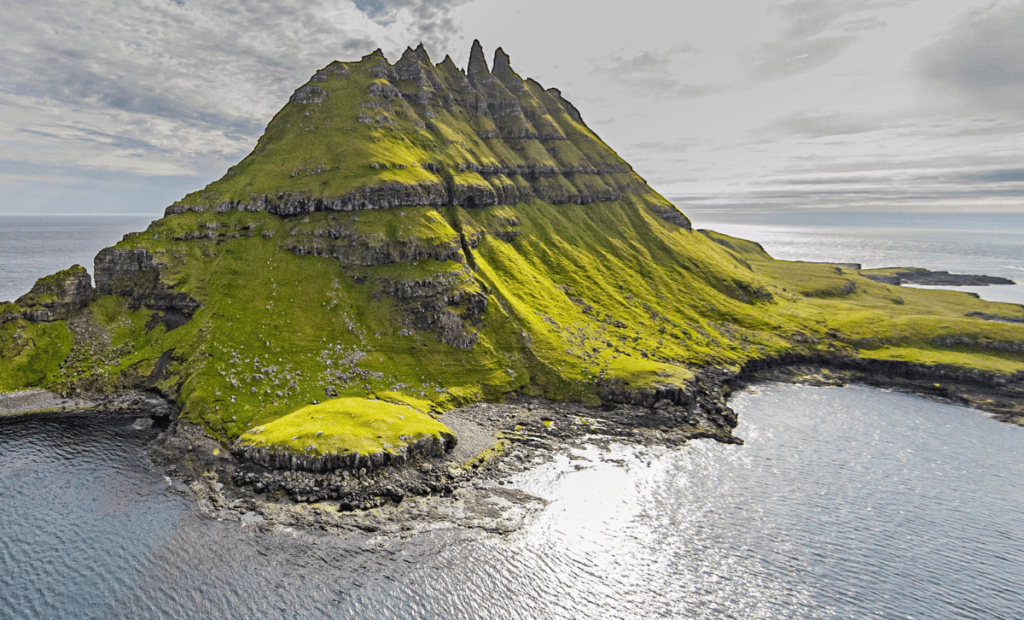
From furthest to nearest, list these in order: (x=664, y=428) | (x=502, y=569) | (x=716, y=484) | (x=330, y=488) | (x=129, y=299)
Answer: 1. (x=129, y=299)
2. (x=664, y=428)
3. (x=716, y=484)
4. (x=330, y=488)
5. (x=502, y=569)

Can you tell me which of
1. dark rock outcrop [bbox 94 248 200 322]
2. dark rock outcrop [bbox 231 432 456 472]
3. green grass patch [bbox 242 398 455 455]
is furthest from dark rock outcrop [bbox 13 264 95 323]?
dark rock outcrop [bbox 231 432 456 472]

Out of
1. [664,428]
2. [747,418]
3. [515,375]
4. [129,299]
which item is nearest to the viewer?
[664,428]

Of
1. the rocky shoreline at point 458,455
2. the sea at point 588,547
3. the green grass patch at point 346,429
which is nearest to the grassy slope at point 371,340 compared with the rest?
the green grass patch at point 346,429

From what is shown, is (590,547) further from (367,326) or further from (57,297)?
(57,297)

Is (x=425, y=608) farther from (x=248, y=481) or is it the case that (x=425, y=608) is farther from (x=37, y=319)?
(x=37, y=319)

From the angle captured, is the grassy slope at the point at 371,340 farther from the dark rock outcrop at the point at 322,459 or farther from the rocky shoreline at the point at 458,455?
the rocky shoreline at the point at 458,455

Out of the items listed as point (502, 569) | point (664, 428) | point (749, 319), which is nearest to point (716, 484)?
point (664, 428)

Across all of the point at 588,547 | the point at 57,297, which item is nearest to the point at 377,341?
the point at 588,547
